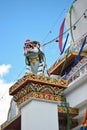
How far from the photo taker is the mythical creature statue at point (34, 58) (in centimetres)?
944

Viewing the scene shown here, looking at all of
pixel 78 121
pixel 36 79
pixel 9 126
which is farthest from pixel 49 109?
pixel 9 126

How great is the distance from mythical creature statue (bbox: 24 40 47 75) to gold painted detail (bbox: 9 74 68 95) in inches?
20.9

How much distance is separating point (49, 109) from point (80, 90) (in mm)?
1182

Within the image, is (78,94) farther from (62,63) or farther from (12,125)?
(62,63)

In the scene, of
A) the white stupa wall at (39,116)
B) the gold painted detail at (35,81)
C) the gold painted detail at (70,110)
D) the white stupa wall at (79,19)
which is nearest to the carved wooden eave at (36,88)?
the gold painted detail at (35,81)

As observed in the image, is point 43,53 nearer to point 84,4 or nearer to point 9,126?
point 9,126

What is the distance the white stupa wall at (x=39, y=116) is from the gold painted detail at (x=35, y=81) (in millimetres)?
522

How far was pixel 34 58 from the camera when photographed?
31.4 feet

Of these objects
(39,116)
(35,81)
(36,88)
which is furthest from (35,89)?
(39,116)

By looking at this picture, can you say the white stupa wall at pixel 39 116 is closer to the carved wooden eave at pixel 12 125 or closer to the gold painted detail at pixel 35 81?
the gold painted detail at pixel 35 81

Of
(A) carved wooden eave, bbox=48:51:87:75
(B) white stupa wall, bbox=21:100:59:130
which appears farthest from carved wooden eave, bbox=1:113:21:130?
(A) carved wooden eave, bbox=48:51:87:75

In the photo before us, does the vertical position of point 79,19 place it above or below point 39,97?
above

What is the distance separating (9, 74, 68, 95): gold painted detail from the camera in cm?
863

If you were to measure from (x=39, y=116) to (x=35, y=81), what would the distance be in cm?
90
